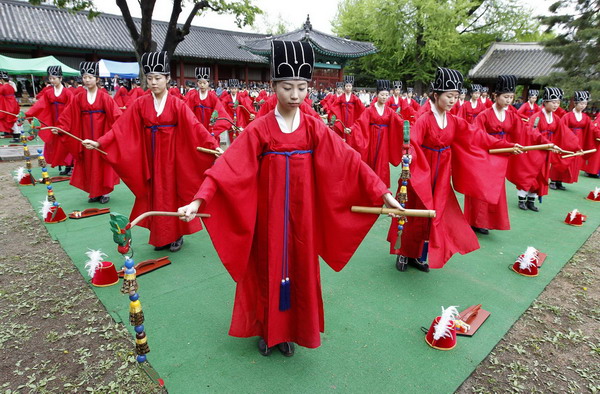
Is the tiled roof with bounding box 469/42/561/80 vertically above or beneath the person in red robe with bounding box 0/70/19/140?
above

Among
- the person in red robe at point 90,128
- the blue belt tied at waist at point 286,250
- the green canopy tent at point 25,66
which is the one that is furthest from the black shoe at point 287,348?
the green canopy tent at point 25,66

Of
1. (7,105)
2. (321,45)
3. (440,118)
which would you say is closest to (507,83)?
(440,118)

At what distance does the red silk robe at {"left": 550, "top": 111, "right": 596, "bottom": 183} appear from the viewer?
26.1ft

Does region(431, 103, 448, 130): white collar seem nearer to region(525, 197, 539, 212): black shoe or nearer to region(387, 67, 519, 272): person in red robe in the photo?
region(387, 67, 519, 272): person in red robe

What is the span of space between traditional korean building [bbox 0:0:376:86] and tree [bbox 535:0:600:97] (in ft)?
41.2

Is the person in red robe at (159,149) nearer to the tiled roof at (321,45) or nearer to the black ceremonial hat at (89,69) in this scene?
the black ceremonial hat at (89,69)

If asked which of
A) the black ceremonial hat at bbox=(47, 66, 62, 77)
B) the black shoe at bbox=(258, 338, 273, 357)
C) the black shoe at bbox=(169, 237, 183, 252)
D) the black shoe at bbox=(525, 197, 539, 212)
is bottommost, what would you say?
the black shoe at bbox=(169, 237, 183, 252)

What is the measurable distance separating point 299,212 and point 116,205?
5.12m

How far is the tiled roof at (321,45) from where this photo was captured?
2370cm

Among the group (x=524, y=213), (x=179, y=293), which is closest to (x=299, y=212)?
(x=179, y=293)

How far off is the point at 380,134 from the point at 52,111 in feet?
22.1

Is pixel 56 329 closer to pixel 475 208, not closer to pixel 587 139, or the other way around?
pixel 475 208

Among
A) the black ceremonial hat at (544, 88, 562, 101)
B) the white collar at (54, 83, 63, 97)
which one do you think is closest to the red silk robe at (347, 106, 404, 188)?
the black ceremonial hat at (544, 88, 562, 101)

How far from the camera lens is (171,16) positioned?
44.2 ft
